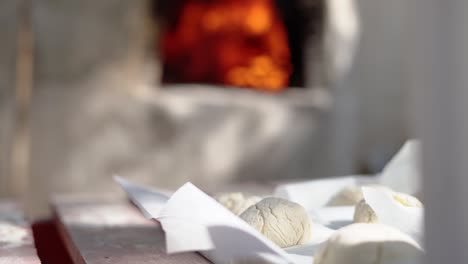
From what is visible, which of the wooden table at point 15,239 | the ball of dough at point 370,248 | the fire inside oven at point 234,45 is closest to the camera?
the ball of dough at point 370,248

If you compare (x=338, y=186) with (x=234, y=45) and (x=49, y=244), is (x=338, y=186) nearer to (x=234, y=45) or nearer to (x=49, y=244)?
(x=49, y=244)

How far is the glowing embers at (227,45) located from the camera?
268 centimetres

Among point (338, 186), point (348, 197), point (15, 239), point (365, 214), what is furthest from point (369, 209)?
point (15, 239)

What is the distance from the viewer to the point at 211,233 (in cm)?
62

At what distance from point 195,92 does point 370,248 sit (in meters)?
2.09

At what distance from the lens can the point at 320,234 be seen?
2.50 ft

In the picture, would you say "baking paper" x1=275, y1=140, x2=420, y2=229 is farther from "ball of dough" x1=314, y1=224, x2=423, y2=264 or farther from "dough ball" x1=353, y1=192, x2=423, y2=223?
"ball of dough" x1=314, y1=224, x2=423, y2=264

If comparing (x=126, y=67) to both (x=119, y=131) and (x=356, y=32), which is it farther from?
(x=356, y=32)

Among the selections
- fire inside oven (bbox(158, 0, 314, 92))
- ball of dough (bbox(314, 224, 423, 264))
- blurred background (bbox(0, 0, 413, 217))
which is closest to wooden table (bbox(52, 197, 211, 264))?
ball of dough (bbox(314, 224, 423, 264))

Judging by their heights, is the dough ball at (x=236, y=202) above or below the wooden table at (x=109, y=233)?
above

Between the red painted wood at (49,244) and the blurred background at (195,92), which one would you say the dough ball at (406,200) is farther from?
the blurred background at (195,92)

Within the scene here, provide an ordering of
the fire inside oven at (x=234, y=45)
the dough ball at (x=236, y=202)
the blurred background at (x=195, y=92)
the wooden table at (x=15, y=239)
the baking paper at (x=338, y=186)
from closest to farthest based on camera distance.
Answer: the wooden table at (x=15, y=239) → the dough ball at (x=236, y=202) → the baking paper at (x=338, y=186) → the blurred background at (x=195, y=92) → the fire inside oven at (x=234, y=45)

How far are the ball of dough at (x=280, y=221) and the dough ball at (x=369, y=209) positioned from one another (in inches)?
2.4

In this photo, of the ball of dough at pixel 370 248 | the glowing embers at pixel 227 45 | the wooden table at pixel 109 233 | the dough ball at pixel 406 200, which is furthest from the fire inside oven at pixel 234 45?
the ball of dough at pixel 370 248
